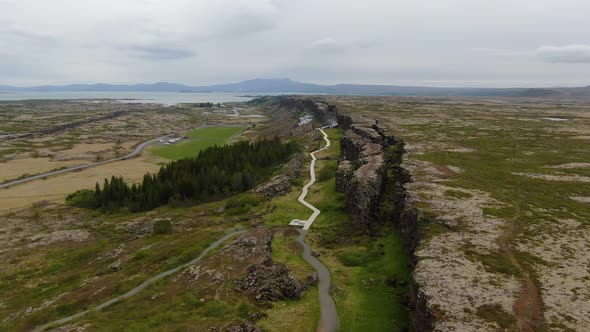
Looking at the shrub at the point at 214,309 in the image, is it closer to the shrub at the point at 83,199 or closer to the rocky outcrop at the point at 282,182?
the rocky outcrop at the point at 282,182

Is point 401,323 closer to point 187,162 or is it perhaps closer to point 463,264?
point 463,264

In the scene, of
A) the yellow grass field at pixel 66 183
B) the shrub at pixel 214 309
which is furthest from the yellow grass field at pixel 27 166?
the shrub at pixel 214 309

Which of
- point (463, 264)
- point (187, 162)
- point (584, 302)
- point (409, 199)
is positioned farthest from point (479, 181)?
point (187, 162)

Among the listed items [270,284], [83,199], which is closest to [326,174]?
[270,284]

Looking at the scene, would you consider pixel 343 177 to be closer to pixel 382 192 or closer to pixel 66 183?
pixel 382 192

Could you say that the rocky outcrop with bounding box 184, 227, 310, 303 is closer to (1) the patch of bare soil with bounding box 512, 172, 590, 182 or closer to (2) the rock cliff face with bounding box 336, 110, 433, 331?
(2) the rock cliff face with bounding box 336, 110, 433, 331
